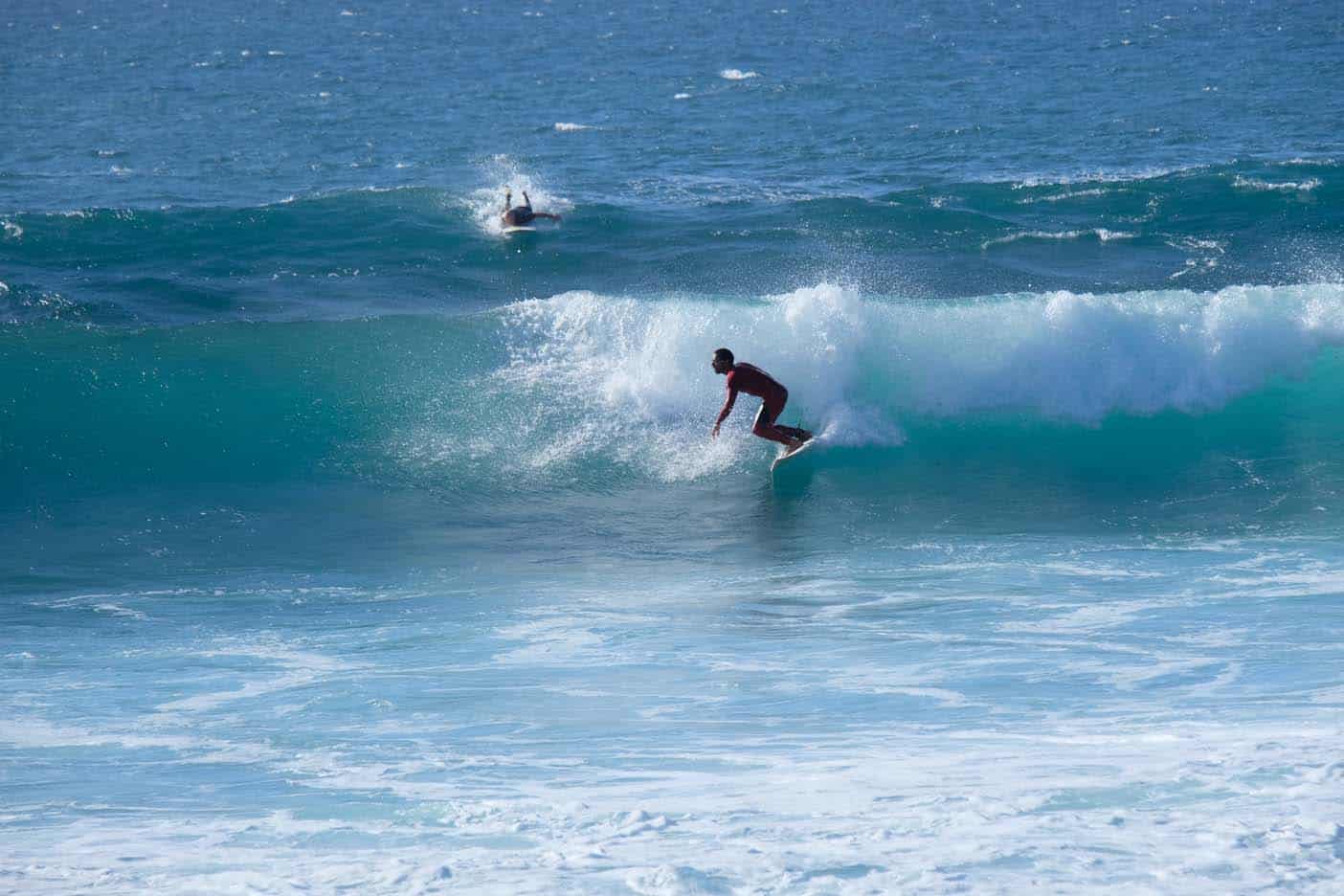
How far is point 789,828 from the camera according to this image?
19.8 feet

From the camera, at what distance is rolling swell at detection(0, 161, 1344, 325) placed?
19.5 m

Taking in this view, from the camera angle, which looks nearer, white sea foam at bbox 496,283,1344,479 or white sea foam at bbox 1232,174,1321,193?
white sea foam at bbox 496,283,1344,479

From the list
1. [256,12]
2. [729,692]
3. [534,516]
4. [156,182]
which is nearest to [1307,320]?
[534,516]

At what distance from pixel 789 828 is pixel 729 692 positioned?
2.24 metres

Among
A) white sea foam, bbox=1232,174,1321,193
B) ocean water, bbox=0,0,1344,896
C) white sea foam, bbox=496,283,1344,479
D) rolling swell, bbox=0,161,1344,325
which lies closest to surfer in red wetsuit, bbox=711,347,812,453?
ocean water, bbox=0,0,1344,896

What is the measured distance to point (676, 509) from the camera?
12891 millimetres

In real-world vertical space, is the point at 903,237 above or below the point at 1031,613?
above

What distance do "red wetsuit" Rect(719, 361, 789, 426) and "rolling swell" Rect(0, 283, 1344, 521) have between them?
2.31 feet

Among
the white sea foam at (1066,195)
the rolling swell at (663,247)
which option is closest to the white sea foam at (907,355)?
the rolling swell at (663,247)

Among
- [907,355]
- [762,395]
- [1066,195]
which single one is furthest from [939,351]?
[1066,195]

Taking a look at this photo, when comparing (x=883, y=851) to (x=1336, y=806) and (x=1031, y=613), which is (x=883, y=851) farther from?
(x=1031, y=613)

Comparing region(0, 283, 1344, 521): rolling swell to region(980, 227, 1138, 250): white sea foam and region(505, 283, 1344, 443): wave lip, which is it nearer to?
region(505, 283, 1344, 443): wave lip

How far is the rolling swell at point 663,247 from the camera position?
1950 centimetres

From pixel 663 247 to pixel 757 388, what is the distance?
357 inches
